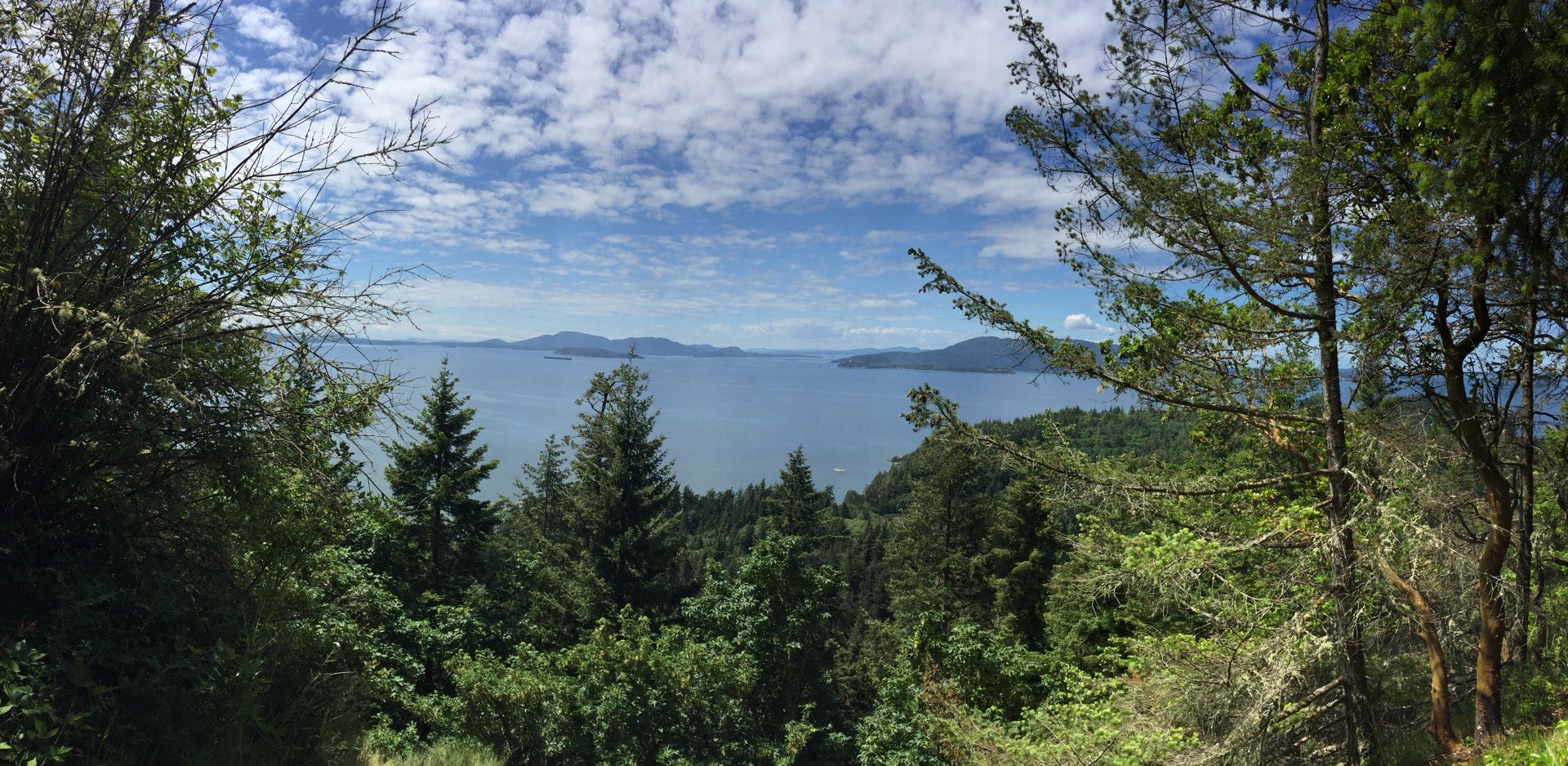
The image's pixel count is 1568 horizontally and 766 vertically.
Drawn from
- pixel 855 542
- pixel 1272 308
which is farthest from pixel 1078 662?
pixel 855 542

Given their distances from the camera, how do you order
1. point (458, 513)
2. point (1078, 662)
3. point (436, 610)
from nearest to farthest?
point (436, 610) → point (1078, 662) → point (458, 513)

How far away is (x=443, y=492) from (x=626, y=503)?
474 centimetres

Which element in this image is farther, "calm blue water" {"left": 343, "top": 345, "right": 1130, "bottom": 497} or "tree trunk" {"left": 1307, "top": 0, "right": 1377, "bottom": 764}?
"calm blue water" {"left": 343, "top": 345, "right": 1130, "bottom": 497}

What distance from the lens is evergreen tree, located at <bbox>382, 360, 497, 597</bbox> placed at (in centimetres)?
1559

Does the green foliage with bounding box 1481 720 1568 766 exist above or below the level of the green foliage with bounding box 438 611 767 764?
above

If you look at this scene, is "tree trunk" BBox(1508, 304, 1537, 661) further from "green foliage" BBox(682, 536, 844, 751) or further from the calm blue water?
the calm blue water

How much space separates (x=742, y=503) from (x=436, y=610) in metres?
50.4

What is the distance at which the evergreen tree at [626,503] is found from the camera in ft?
58.3

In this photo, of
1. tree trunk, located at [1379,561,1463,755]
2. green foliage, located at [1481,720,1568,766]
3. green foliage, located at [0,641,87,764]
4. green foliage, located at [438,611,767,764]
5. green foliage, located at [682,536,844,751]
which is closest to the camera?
green foliage, located at [0,641,87,764]

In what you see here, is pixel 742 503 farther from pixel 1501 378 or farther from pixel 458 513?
pixel 1501 378

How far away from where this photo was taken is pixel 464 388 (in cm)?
13225

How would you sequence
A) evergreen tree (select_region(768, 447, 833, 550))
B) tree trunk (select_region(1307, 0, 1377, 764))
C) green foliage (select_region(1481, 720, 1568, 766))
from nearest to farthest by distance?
green foliage (select_region(1481, 720, 1568, 766)) < tree trunk (select_region(1307, 0, 1377, 764)) < evergreen tree (select_region(768, 447, 833, 550))

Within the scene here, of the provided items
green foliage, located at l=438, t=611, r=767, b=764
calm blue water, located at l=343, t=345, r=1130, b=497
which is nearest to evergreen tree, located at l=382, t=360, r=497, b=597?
green foliage, located at l=438, t=611, r=767, b=764

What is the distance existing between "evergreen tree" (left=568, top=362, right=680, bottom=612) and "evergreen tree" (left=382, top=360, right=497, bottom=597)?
9.43 ft
